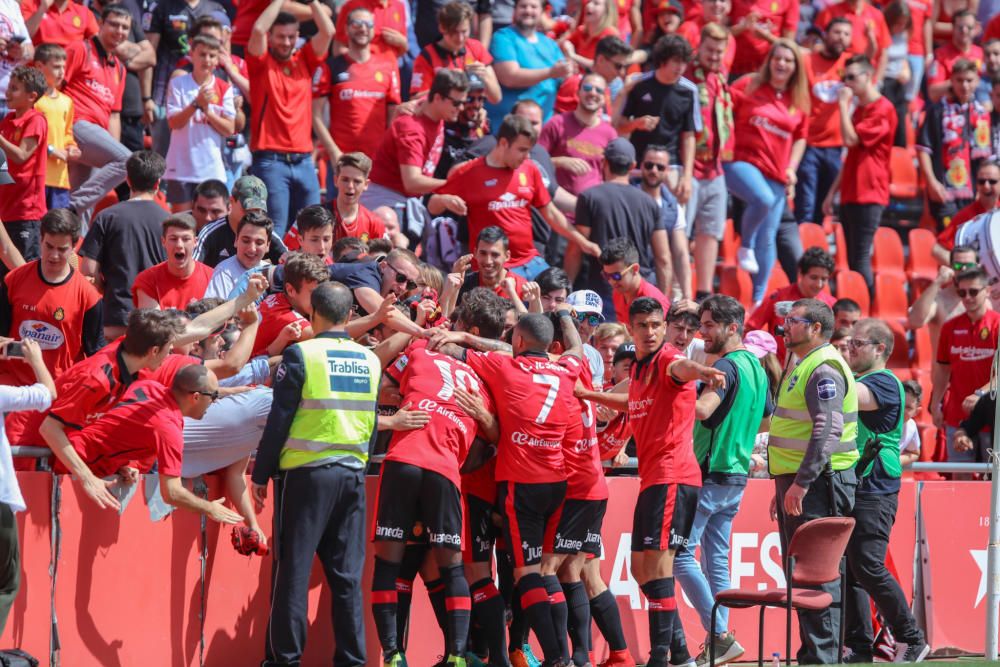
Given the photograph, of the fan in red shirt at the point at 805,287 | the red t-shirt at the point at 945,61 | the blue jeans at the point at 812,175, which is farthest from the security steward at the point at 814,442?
the red t-shirt at the point at 945,61

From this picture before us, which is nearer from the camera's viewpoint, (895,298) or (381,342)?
(381,342)

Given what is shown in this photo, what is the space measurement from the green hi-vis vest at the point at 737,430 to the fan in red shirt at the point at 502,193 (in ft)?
9.34

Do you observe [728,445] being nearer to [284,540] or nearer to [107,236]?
[284,540]

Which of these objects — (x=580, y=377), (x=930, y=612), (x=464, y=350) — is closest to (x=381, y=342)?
(x=464, y=350)

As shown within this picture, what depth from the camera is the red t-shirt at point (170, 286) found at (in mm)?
9250

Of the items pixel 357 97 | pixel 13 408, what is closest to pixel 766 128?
pixel 357 97

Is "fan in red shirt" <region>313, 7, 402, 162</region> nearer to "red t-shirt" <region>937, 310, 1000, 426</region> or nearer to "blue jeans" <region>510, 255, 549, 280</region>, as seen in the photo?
"blue jeans" <region>510, 255, 549, 280</region>

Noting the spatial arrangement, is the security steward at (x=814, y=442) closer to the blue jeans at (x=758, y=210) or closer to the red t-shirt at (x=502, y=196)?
the red t-shirt at (x=502, y=196)

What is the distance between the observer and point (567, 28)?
15.9 meters

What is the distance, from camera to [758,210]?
14039mm

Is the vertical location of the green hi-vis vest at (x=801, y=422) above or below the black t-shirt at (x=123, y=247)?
below

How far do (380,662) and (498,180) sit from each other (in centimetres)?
429

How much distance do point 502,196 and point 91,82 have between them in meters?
3.65

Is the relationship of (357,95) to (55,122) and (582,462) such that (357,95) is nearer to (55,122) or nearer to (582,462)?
(55,122)
